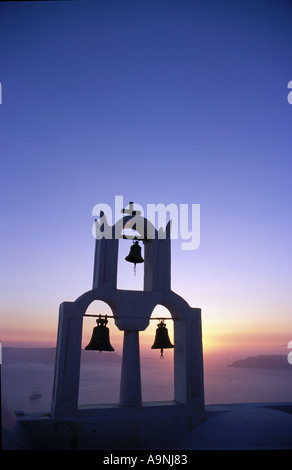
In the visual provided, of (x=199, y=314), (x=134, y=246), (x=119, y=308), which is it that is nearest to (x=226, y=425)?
(x=199, y=314)

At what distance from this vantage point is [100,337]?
25.2 ft

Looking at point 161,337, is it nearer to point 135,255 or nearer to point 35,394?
point 135,255

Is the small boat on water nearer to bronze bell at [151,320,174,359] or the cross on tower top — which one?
bronze bell at [151,320,174,359]

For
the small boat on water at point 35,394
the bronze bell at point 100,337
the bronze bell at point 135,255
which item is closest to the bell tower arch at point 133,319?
the bronze bell at point 135,255

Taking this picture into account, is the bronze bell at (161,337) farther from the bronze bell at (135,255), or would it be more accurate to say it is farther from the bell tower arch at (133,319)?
the bronze bell at (135,255)

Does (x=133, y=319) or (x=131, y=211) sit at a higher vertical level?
(x=131, y=211)

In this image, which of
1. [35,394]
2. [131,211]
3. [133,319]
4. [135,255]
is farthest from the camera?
[35,394]

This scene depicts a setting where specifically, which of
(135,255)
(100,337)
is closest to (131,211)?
(135,255)

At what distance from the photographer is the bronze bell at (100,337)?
761 centimetres

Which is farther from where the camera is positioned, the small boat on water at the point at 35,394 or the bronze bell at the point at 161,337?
the small boat on water at the point at 35,394

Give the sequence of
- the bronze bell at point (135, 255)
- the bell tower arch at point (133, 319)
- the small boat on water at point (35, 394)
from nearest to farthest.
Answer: the bell tower arch at point (133, 319)
the bronze bell at point (135, 255)
the small boat on water at point (35, 394)

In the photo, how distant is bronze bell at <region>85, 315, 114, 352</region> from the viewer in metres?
7.61

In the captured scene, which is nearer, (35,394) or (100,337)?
(100,337)
